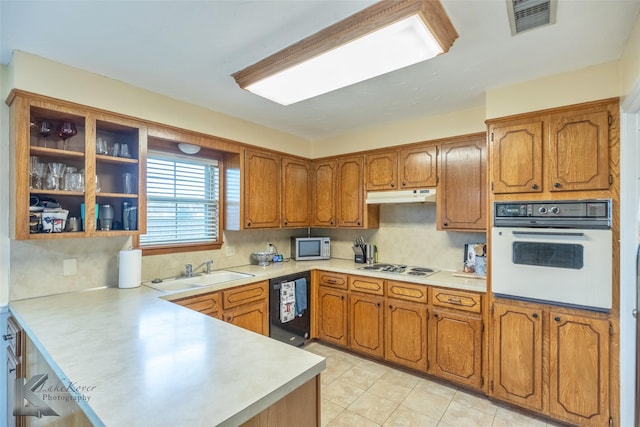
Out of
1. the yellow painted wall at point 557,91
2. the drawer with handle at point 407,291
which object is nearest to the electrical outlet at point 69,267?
the drawer with handle at point 407,291

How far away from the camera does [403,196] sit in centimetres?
317

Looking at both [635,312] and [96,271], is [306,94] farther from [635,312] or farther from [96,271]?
[635,312]

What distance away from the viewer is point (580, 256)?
2.03 m

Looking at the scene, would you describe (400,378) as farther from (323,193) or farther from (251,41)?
(251,41)

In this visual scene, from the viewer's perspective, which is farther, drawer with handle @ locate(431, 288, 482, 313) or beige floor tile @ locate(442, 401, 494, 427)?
drawer with handle @ locate(431, 288, 482, 313)

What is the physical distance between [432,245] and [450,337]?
98 centimetres

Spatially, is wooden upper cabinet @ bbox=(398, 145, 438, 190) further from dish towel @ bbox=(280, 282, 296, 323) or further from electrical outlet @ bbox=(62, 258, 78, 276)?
electrical outlet @ bbox=(62, 258, 78, 276)

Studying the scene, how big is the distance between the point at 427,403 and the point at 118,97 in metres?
3.34

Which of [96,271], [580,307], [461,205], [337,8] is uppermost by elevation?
[337,8]

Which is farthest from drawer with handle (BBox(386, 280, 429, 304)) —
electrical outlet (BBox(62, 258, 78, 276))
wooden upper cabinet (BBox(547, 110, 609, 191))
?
electrical outlet (BBox(62, 258, 78, 276))

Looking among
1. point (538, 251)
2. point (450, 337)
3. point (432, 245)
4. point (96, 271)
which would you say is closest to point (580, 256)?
point (538, 251)

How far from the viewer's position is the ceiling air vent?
1.46m

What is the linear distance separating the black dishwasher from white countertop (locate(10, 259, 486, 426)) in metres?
1.28

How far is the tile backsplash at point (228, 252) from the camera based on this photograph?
209 centimetres
